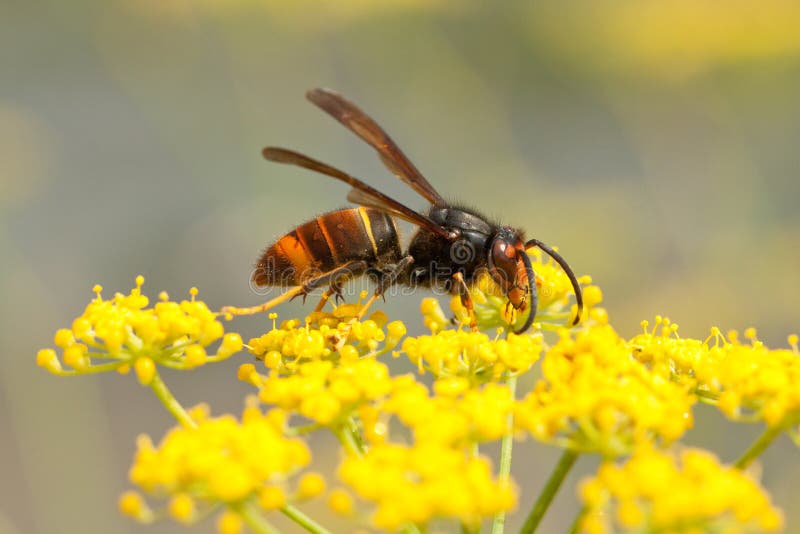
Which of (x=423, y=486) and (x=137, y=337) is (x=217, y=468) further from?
(x=137, y=337)

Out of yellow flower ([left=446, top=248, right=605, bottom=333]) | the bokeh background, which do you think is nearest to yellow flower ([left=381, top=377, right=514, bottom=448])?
yellow flower ([left=446, top=248, right=605, bottom=333])

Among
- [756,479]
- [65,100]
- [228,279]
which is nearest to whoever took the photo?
[756,479]

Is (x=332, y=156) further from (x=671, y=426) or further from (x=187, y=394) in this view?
(x=671, y=426)

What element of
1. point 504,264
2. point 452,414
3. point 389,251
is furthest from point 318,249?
point 452,414

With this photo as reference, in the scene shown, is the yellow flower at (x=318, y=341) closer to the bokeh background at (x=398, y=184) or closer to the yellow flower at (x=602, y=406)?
the yellow flower at (x=602, y=406)

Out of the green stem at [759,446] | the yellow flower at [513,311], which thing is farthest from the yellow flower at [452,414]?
the yellow flower at [513,311]

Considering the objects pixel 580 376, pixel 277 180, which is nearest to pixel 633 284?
pixel 277 180
